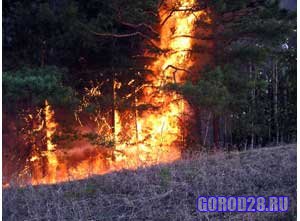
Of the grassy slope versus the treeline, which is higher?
the treeline

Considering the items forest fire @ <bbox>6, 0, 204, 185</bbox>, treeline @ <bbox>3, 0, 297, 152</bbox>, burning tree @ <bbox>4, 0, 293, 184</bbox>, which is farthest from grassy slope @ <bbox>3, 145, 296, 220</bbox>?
forest fire @ <bbox>6, 0, 204, 185</bbox>

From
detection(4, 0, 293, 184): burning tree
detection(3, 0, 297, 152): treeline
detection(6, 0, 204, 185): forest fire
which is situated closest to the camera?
detection(3, 0, 297, 152): treeline

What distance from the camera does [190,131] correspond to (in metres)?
9.53

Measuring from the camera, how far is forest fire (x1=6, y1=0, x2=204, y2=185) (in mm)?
8906

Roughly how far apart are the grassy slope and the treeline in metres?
1.62

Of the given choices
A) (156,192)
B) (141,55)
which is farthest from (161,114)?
(156,192)

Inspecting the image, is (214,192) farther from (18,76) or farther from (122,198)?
(18,76)

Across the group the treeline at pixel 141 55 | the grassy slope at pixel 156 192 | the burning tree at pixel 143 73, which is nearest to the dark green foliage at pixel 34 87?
the treeline at pixel 141 55

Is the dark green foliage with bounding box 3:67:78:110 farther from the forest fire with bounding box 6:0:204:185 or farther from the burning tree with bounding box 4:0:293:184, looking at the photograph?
the forest fire with bounding box 6:0:204:185

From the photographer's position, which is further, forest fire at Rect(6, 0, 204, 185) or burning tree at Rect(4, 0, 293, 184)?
forest fire at Rect(6, 0, 204, 185)

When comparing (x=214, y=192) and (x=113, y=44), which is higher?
(x=113, y=44)

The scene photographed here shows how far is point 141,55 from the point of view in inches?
380

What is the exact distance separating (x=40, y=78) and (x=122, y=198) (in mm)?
2355

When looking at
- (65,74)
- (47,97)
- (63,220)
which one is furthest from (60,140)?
(63,220)
